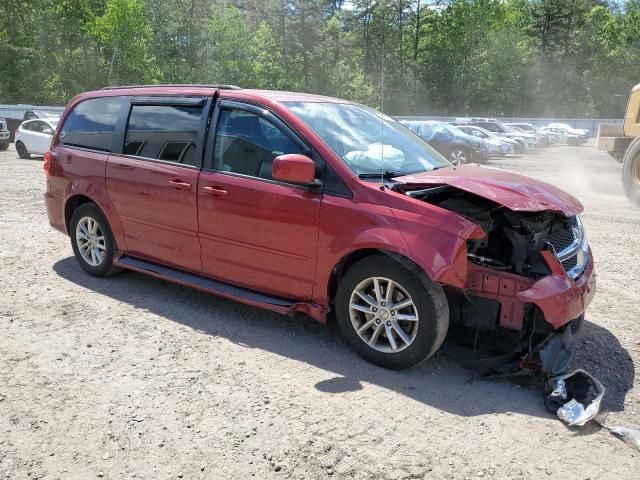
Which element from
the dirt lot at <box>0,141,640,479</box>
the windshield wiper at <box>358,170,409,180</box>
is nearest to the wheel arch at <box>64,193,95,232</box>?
the dirt lot at <box>0,141,640,479</box>

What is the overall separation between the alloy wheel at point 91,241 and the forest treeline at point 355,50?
4071 centimetres

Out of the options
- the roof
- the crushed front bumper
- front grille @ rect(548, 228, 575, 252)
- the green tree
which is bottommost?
the crushed front bumper

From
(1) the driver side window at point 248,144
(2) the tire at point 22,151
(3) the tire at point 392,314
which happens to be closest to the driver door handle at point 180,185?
(1) the driver side window at point 248,144

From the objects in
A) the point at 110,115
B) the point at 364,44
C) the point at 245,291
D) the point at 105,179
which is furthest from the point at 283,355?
the point at 364,44

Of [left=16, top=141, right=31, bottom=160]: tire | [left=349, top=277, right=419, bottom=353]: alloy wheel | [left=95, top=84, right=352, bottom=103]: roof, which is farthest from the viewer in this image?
[left=16, top=141, right=31, bottom=160]: tire

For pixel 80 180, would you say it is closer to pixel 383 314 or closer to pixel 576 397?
pixel 383 314

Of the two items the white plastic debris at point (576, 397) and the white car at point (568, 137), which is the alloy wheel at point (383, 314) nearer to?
the white plastic debris at point (576, 397)

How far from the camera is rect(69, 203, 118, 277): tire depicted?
546cm

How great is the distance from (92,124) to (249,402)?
12.0 feet

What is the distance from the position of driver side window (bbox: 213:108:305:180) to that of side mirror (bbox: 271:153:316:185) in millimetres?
256

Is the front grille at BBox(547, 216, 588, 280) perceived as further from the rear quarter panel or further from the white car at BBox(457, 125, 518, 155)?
the white car at BBox(457, 125, 518, 155)

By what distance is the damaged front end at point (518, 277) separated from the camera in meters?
3.52

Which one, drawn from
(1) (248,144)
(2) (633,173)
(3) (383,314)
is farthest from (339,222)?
(2) (633,173)

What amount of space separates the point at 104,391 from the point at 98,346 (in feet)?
2.39
